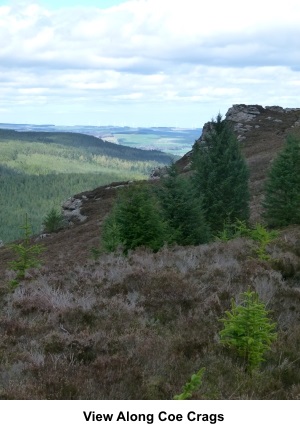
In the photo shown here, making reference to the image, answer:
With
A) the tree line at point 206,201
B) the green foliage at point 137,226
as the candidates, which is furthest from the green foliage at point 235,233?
the green foliage at point 137,226

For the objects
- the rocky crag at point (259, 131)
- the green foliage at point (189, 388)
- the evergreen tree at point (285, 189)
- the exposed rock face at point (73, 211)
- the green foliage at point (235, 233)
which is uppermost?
the rocky crag at point (259, 131)

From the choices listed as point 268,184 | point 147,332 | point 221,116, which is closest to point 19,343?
point 147,332

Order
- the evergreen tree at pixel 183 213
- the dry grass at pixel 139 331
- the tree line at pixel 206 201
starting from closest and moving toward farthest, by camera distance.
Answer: the dry grass at pixel 139 331 < the tree line at pixel 206 201 < the evergreen tree at pixel 183 213

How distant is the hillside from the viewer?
4.56 metres

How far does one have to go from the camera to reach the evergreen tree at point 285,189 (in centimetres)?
2122

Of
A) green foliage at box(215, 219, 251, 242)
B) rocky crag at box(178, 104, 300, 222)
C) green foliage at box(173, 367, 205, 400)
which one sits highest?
Result: rocky crag at box(178, 104, 300, 222)

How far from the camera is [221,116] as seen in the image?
2680 cm

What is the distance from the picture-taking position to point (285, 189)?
21719mm

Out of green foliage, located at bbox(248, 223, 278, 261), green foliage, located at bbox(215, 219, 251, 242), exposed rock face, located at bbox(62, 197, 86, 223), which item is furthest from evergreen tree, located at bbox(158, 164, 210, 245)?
exposed rock face, located at bbox(62, 197, 86, 223)

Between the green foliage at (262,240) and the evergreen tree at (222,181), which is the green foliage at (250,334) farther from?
the evergreen tree at (222,181)

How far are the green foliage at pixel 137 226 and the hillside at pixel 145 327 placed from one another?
121 inches

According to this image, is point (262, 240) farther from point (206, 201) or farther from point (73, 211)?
point (73, 211)

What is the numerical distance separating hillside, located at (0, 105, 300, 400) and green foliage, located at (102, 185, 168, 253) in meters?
3.06

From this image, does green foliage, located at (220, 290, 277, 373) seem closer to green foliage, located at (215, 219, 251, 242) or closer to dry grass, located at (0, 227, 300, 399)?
dry grass, located at (0, 227, 300, 399)
